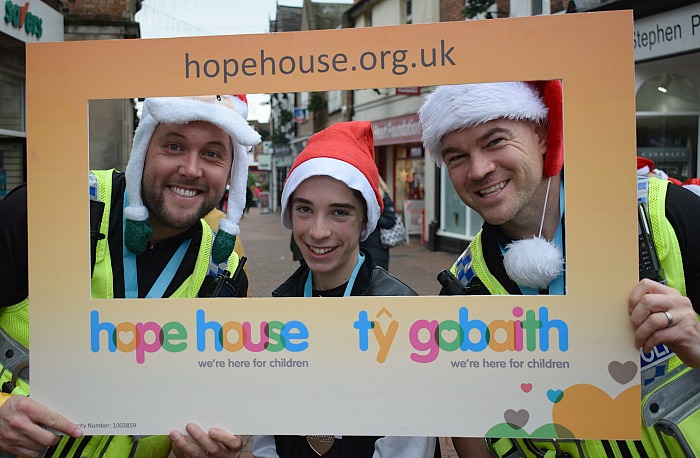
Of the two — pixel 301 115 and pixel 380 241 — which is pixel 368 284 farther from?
pixel 301 115

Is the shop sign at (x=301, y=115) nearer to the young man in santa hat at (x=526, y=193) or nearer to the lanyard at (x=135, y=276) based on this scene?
the lanyard at (x=135, y=276)

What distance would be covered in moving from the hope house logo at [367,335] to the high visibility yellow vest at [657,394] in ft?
0.66

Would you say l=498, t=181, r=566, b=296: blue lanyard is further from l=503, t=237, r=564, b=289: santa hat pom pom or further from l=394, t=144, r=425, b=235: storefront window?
l=394, t=144, r=425, b=235: storefront window

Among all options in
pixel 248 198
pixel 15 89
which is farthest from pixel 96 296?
pixel 15 89

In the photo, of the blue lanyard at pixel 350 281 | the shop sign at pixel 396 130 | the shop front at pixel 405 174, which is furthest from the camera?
the shop front at pixel 405 174

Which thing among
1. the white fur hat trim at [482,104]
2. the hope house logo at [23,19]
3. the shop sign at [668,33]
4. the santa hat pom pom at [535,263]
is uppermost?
the hope house logo at [23,19]

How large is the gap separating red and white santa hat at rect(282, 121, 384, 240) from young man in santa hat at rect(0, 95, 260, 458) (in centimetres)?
16

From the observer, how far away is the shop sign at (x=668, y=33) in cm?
643

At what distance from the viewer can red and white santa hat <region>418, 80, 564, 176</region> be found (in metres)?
1.50

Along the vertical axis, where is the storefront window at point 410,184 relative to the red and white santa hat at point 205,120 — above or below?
above

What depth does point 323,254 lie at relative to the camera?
1738 mm

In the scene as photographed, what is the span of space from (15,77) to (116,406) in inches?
287

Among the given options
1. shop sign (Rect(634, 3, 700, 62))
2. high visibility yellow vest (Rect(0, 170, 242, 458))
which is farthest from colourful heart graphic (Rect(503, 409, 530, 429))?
shop sign (Rect(634, 3, 700, 62))

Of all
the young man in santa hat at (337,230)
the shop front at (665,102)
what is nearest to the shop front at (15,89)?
the young man in santa hat at (337,230)
